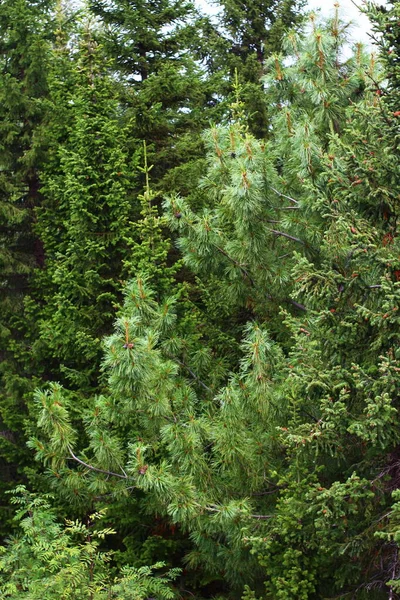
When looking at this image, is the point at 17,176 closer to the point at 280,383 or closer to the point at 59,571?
the point at 280,383

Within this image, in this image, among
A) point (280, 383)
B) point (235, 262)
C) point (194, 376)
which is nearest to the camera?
point (280, 383)

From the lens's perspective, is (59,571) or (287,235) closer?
(59,571)

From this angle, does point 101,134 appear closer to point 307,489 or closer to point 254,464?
point 254,464

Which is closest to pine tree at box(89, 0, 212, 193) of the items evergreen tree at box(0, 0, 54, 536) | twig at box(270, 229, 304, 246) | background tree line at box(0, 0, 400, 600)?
background tree line at box(0, 0, 400, 600)

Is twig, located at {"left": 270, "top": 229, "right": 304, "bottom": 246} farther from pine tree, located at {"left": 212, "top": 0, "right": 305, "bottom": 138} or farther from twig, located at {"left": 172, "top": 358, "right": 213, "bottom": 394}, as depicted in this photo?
pine tree, located at {"left": 212, "top": 0, "right": 305, "bottom": 138}

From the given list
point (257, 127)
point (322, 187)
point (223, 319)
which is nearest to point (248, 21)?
point (257, 127)

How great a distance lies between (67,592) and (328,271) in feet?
11.0

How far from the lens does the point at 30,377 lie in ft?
38.1

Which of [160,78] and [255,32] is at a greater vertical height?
[255,32]

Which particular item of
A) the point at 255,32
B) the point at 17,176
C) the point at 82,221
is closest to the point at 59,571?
the point at 82,221

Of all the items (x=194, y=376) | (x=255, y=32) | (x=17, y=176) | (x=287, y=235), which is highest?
(x=255, y=32)

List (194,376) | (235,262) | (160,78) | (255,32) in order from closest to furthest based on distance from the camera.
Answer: (235,262) < (194,376) < (160,78) < (255,32)

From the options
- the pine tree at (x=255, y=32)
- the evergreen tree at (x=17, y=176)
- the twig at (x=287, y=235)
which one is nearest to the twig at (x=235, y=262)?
the twig at (x=287, y=235)

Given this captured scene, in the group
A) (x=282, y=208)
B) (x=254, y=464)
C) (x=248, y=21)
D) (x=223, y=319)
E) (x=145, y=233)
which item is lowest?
(x=254, y=464)
